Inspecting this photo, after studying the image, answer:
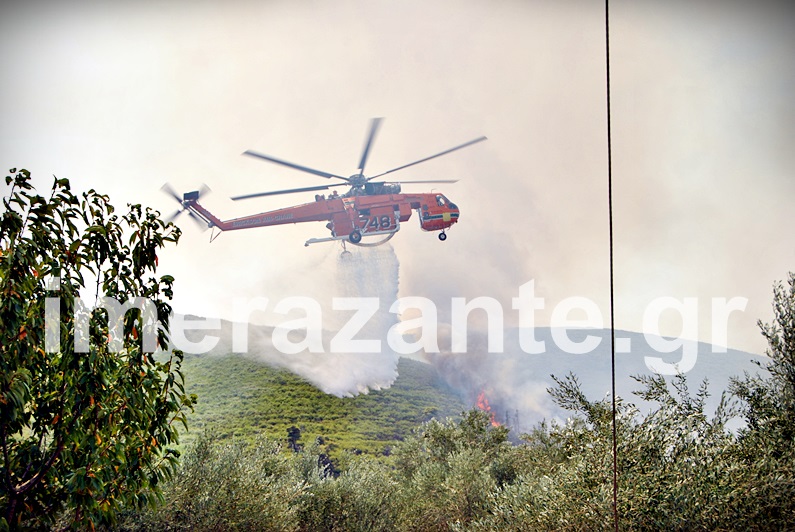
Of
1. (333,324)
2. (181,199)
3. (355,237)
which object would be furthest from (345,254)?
(181,199)

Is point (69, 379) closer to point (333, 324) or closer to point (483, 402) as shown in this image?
point (333, 324)

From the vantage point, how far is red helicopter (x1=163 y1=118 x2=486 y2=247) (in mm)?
14250

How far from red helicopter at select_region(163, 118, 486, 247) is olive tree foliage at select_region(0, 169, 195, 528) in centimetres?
1019

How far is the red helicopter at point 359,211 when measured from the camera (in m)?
14.2

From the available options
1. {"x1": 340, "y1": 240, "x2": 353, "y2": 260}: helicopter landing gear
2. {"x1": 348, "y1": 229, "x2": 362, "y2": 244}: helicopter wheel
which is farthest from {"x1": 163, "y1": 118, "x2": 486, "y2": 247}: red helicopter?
{"x1": 340, "y1": 240, "x2": 353, "y2": 260}: helicopter landing gear

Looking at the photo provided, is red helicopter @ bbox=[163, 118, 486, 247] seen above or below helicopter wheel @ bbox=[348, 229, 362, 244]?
above

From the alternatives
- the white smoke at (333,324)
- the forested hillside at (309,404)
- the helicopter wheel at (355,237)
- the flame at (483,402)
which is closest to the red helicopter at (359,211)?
the helicopter wheel at (355,237)

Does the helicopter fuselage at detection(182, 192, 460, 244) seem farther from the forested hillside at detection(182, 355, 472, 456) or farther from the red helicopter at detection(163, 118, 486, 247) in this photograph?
the forested hillside at detection(182, 355, 472, 456)

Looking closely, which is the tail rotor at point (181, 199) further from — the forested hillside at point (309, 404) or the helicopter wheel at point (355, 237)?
the forested hillside at point (309, 404)

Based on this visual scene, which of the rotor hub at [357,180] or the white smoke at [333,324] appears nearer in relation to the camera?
the rotor hub at [357,180]

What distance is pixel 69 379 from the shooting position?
357 cm

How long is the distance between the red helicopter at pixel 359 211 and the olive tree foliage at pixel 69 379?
33.4 ft

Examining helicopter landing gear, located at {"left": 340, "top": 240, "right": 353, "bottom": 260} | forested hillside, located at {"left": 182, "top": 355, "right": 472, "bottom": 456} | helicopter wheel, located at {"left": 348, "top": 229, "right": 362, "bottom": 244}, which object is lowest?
forested hillside, located at {"left": 182, "top": 355, "right": 472, "bottom": 456}

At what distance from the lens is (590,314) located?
568 inches
